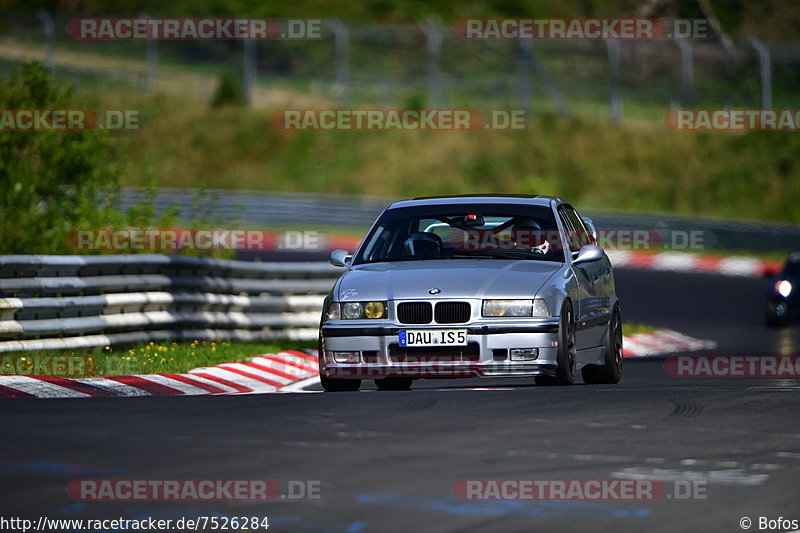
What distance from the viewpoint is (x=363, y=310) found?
11555 millimetres

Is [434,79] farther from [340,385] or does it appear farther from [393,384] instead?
[340,385]

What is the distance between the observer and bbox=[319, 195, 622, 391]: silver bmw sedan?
11.2 m

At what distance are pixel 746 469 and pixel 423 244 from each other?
5063 mm

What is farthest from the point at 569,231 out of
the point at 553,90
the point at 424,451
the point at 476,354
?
the point at 553,90

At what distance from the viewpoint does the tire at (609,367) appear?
42.9 ft

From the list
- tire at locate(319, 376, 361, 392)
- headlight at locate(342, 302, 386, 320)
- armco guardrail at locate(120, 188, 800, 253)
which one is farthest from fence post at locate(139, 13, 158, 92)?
headlight at locate(342, 302, 386, 320)

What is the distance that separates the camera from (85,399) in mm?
10062

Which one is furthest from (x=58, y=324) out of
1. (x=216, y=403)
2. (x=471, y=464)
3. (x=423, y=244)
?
(x=471, y=464)

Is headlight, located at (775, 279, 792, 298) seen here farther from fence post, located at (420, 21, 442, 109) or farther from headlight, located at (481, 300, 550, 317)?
fence post, located at (420, 21, 442, 109)

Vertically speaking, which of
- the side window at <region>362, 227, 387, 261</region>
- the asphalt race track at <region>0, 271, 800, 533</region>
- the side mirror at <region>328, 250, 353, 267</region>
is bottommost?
the asphalt race track at <region>0, 271, 800, 533</region>

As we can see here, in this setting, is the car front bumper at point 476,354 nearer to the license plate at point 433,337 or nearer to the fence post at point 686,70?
the license plate at point 433,337

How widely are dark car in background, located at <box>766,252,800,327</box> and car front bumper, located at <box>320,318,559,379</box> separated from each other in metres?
13.3

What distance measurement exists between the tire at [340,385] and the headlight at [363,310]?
0.59 meters

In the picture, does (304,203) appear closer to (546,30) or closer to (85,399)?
(546,30)
